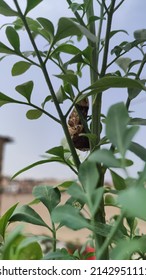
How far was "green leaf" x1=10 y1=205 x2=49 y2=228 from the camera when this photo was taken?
0.46 meters

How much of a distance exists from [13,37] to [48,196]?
193 millimetres

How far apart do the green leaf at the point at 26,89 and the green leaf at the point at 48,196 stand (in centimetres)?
12

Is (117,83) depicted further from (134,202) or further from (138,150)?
(134,202)

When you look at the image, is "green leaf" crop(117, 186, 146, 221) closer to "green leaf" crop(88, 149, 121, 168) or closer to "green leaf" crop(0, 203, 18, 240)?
"green leaf" crop(88, 149, 121, 168)

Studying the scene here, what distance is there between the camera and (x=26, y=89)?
0.54m

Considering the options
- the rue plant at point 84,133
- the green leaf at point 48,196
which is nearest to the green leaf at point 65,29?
the rue plant at point 84,133

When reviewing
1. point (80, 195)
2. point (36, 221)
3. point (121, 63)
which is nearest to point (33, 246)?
point (36, 221)

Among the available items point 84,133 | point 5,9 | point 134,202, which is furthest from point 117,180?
point 134,202

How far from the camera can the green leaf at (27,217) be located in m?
0.46

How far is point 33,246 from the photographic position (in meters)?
0.41
